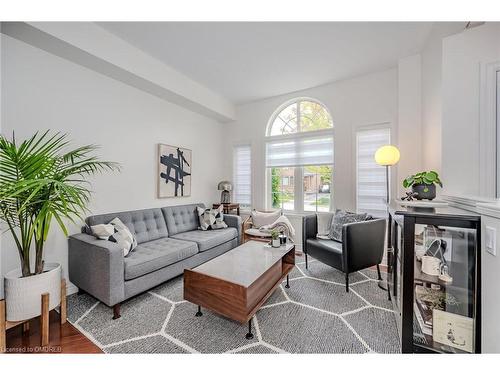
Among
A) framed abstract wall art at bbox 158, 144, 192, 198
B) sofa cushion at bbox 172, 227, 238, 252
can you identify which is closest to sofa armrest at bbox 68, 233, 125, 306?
sofa cushion at bbox 172, 227, 238, 252

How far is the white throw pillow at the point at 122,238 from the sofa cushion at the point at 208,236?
74 centimetres

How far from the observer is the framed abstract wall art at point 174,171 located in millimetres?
3303

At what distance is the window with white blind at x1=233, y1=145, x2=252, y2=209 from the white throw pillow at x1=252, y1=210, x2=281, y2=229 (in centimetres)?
66

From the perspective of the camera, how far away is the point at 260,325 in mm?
1746

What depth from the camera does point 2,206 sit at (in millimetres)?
1450

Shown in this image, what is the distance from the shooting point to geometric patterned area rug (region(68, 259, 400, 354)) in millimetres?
1518

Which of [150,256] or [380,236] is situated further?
[380,236]

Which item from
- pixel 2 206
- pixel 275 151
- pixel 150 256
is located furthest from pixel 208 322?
pixel 275 151

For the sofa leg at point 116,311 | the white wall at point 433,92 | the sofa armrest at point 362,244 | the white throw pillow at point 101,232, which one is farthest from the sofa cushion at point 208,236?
the white wall at point 433,92

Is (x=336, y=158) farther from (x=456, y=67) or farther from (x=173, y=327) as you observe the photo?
(x=173, y=327)

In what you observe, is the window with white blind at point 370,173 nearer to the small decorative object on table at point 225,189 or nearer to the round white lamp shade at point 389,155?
the round white lamp shade at point 389,155

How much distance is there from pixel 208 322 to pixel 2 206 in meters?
1.75

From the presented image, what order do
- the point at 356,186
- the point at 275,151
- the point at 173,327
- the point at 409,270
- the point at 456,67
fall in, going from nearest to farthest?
1. the point at 409,270
2. the point at 456,67
3. the point at 173,327
4. the point at 356,186
5. the point at 275,151
